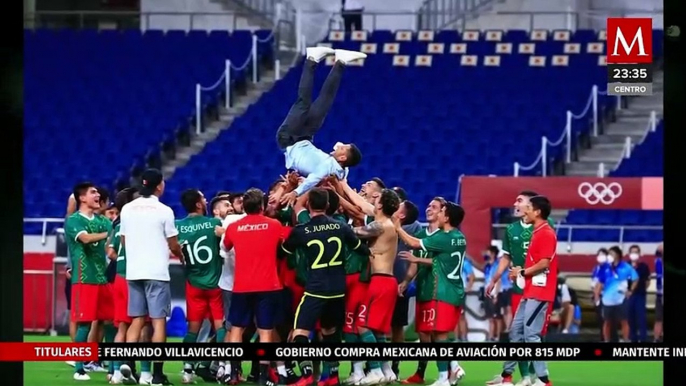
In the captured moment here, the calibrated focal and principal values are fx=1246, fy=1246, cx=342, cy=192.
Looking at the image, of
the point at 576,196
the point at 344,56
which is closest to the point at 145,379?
the point at 344,56

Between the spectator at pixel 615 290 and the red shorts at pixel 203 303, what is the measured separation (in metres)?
5.59

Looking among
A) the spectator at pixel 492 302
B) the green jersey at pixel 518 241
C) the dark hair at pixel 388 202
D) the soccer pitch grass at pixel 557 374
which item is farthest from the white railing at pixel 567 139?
the dark hair at pixel 388 202

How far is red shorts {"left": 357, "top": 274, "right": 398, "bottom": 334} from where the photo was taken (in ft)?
28.1

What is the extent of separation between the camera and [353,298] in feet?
28.7

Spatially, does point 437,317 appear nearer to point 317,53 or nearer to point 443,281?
point 443,281

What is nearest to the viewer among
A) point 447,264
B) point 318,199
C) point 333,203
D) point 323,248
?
point 318,199

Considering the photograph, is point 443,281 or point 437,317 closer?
point 437,317

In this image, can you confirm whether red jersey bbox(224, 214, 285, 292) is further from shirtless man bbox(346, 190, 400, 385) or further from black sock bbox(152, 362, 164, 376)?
black sock bbox(152, 362, 164, 376)

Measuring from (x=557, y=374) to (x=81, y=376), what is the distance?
3.86m

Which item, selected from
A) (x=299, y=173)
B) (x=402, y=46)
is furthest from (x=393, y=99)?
(x=299, y=173)

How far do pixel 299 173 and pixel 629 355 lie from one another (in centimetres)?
324

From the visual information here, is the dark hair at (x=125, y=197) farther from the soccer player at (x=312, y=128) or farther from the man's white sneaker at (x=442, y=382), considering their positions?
the man's white sneaker at (x=442, y=382)

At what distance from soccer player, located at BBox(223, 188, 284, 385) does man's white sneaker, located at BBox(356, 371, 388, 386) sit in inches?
28.8

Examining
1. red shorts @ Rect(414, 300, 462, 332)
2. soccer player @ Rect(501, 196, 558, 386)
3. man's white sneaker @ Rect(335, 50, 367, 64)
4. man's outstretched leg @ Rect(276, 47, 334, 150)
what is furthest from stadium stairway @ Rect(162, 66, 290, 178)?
man's white sneaker @ Rect(335, 50, 367, 64)
